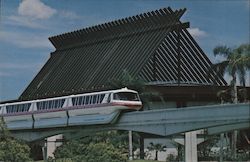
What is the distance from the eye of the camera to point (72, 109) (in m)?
43.2

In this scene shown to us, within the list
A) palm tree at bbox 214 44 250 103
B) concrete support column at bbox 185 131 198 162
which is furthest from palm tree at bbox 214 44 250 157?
concrete support column at bbox 185 131 198 162

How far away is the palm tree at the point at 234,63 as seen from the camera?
44.8 metres

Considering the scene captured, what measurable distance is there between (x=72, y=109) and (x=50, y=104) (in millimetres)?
3817

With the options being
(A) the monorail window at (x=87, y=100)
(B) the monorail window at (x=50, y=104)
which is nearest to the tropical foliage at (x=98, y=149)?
(A) the monorail window at (x=87, y=100)

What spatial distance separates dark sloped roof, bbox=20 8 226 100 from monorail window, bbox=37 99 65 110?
13.6 metres

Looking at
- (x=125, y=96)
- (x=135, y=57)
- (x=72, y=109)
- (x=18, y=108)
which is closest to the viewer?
(x=125, y=96)

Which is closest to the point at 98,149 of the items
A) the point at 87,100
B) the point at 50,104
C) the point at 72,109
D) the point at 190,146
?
the point at 190,146

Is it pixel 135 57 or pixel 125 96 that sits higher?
pixel 135 57

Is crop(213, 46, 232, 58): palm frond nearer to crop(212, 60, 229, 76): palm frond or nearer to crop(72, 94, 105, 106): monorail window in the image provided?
crop(212, 60, 229, 76): palm frond

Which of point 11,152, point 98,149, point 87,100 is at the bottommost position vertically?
point 11,152

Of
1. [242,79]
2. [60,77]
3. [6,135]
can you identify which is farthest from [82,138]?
[60,77]

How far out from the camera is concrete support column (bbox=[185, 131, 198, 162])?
38750 millimetres

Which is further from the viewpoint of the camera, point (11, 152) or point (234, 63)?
point (234, 63)

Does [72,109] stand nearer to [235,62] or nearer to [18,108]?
[18,108]
